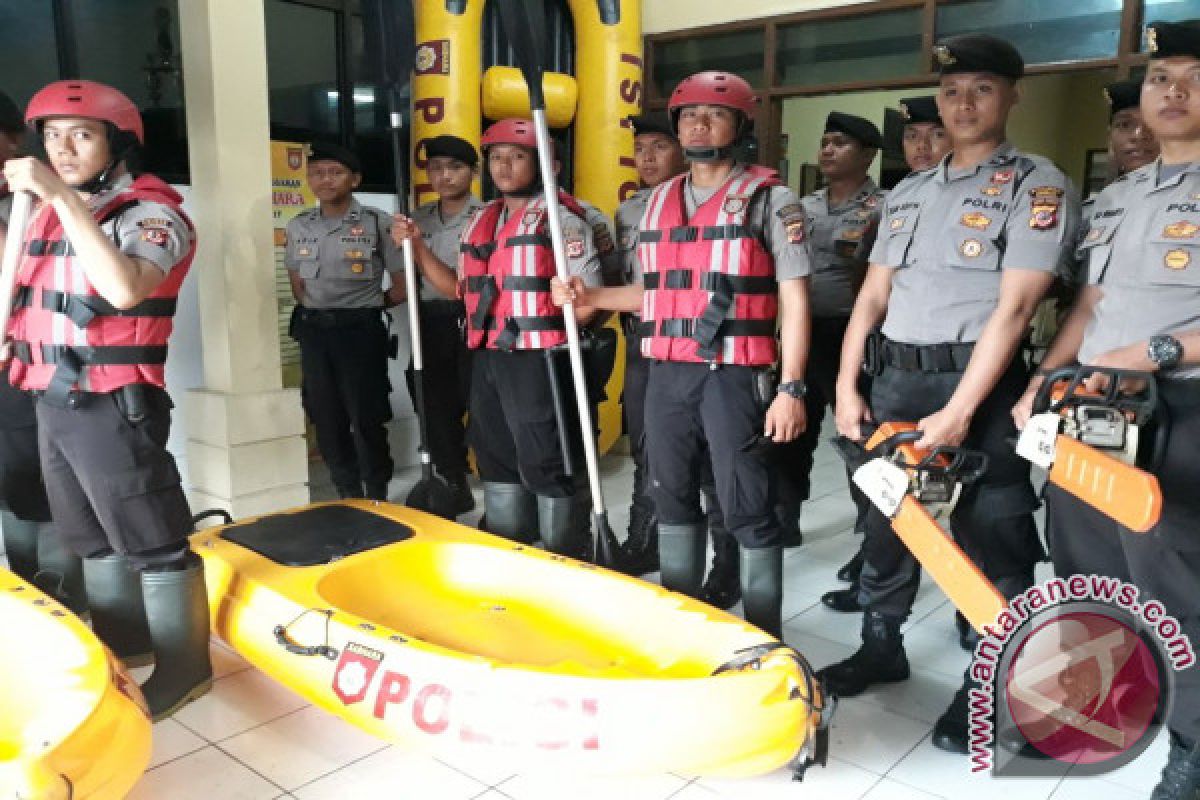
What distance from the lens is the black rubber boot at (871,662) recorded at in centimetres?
253

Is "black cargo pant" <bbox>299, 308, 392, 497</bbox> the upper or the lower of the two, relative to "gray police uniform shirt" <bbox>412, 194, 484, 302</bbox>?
lower

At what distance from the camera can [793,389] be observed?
7.91 feet

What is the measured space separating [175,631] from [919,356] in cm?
201

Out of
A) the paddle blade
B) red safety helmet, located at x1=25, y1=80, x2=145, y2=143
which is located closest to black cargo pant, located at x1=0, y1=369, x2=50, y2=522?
red safety helmet, located at x1=25, y1=80, x2=145, y2=143

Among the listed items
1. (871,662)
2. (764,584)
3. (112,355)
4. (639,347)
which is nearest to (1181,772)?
(871,662)

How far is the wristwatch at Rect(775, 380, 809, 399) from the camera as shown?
2.41 m

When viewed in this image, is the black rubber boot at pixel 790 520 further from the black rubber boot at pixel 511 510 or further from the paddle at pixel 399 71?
the paddle at pixel 399 71

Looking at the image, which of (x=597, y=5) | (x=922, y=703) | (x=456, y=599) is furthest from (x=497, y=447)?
(x=597, y=5)

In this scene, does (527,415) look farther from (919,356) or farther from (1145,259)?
(1145,259)

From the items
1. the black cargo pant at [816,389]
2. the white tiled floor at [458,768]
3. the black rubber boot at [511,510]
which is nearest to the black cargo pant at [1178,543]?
the white tiled floor at [458,768]

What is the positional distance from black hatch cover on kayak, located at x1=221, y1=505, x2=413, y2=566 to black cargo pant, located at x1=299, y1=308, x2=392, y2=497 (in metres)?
1.05

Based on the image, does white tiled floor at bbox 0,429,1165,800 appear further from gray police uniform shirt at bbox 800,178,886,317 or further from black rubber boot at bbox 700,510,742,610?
gray police uniform shirt at bbox 800,178,886,317

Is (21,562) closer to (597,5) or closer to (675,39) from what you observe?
(597,5)

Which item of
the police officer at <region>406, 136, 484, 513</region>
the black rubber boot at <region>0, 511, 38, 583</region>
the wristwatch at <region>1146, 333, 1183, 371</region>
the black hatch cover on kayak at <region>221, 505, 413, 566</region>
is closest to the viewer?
the wristwatch at <region>1146, 333, 1183, 371</region>
